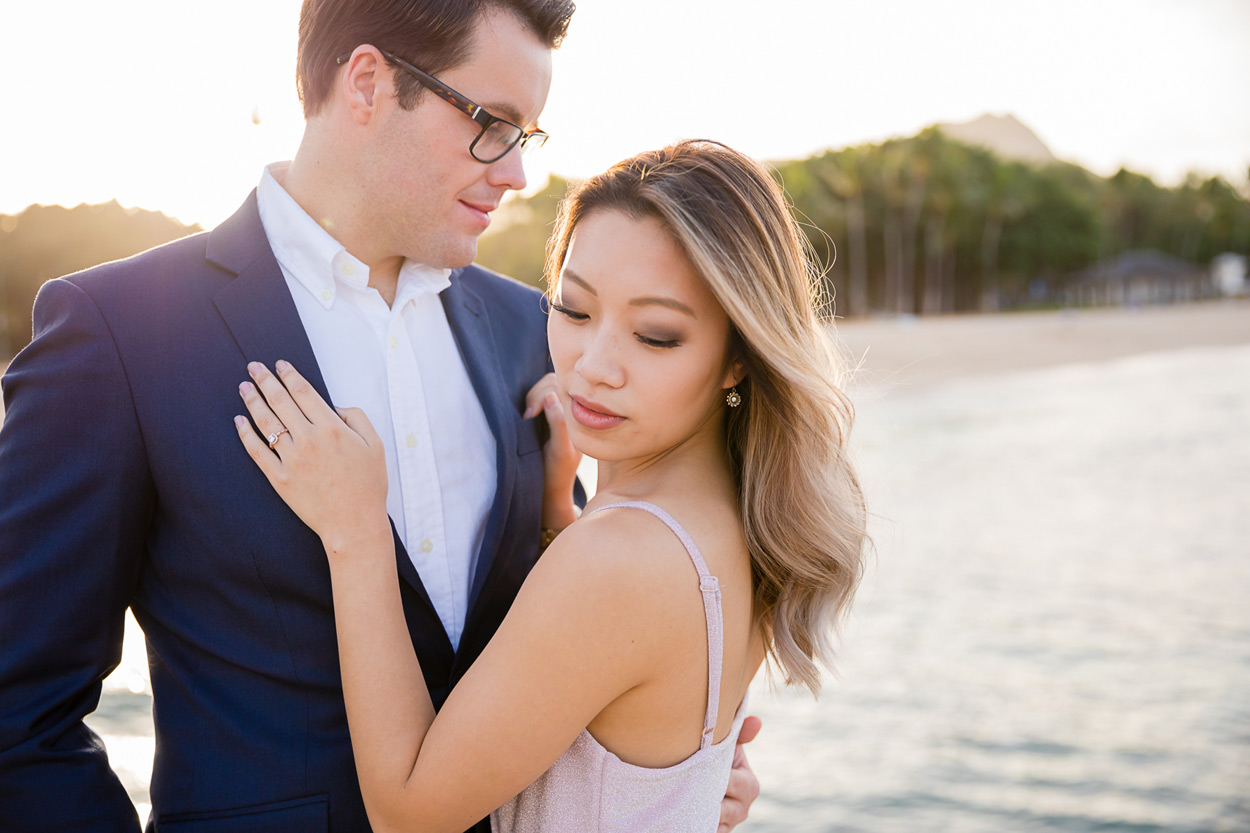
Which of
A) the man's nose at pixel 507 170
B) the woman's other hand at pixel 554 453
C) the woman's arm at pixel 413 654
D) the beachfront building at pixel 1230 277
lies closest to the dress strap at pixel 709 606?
the woman's arm at pixel 413 654

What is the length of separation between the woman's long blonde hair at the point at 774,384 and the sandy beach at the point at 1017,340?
25.6 m

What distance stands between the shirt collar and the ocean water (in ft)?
5.05

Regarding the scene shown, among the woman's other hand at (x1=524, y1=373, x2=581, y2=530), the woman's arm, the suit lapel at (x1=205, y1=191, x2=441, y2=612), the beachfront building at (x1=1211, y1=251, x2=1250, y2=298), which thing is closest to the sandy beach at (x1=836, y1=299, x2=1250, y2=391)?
the woman's other hand at (x1=524, y1=373, x2=581, y2=530)

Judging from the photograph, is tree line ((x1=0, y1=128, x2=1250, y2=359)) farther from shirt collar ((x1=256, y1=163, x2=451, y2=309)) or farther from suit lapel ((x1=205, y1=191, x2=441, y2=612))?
suit lapel ((x1=205, y1=191, x2=441, y2=612))

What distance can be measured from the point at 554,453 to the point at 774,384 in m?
0.74

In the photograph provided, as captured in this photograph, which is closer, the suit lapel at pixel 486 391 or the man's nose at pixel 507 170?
the suit lapel at pixel 486 391

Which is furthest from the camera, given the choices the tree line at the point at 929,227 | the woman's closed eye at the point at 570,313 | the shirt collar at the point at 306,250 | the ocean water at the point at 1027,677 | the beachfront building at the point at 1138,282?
the beachfront building at the point at 1138,282

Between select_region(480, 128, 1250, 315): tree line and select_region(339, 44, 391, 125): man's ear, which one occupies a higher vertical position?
select_region(480, 128, 1250, 315): tree line

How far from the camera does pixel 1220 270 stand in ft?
270

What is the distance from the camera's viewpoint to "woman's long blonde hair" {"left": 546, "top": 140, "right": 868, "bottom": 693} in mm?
1934

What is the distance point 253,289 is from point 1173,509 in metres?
14.8

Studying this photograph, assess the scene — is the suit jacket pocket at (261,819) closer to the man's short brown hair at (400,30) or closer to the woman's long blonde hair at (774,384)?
the woman's long blonde hair at (774,384)

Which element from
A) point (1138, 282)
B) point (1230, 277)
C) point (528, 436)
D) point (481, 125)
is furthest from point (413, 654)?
point (1230, 277)

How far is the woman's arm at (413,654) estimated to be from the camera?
5.68ft
